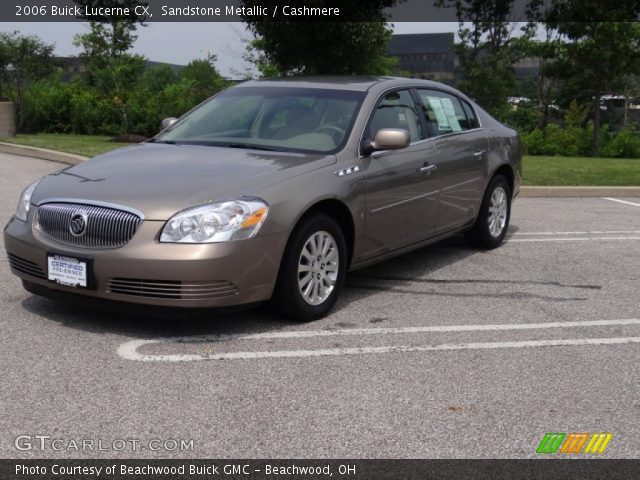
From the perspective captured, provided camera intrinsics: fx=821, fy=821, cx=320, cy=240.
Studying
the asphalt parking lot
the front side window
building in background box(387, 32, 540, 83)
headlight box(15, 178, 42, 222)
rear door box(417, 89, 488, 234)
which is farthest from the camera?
building in background box(387, 32, 540, 83)

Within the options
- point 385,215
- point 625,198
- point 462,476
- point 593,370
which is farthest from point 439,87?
point 625,198

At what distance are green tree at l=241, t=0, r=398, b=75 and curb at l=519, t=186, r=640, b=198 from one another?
19.2 ft

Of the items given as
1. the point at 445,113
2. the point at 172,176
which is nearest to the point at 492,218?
the point at 445,113

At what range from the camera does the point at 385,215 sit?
6.00m

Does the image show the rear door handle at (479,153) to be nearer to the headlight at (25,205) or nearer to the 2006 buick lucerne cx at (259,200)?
the 2006 buick lucerne cx at (259,200)

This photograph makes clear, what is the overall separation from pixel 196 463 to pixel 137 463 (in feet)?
0.77

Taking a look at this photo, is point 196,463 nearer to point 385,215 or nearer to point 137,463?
point 137,463

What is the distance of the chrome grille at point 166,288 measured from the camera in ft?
15.3

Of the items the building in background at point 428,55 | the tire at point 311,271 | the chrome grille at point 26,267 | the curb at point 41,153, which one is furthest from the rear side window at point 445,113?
the building in background at point 428,55

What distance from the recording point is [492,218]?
7.85 metres

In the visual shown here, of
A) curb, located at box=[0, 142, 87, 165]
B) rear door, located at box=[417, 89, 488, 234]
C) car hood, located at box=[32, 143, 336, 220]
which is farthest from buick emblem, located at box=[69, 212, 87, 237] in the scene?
curb, located at box=[0, 142, 87, 165]

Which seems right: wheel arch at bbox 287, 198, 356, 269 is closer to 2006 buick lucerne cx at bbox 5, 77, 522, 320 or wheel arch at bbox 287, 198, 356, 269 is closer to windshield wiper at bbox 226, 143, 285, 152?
2006 buick lucerne cx at bbox 5, 77, 522, 320

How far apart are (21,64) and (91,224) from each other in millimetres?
22412

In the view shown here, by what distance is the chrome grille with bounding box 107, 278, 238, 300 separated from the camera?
4660 millimetres
